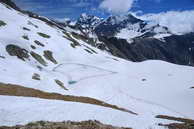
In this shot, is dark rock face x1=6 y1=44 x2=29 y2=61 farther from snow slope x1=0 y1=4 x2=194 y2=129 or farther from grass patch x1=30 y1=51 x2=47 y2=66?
grass patch x1=30 y1=51 x2=47 y2=66

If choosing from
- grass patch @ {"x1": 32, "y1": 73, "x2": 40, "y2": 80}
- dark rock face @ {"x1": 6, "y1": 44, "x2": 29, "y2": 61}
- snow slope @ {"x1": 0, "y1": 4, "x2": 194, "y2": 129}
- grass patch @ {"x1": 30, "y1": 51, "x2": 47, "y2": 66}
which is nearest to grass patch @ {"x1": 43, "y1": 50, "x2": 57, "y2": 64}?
snow slope @ {"x1": 0, "y1": 4, "x2": 194, "y2": 129}

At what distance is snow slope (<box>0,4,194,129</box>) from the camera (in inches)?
1108

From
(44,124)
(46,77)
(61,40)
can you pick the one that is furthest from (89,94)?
(61,40)

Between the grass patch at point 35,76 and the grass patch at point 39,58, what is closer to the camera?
the grass patch at point 35,76

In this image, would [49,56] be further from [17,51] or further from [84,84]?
[84,84]

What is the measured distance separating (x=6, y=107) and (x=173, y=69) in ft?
246

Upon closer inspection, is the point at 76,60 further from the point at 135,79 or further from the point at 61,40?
the point at 135,79

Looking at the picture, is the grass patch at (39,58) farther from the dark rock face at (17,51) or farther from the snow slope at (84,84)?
the dark rock face at (17,51)

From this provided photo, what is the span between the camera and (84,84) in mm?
75312

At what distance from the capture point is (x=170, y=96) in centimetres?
6550

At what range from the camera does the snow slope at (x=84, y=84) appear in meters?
28.1

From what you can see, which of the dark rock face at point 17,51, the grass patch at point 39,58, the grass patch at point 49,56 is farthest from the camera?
the grass patch at point 49,56

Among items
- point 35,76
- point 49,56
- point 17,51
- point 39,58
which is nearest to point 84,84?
point 35,76

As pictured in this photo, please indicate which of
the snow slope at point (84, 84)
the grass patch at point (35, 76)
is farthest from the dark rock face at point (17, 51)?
the grass patch at point (35, 76)
